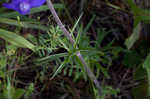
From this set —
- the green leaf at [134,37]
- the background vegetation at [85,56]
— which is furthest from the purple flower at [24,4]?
the green leaf at [134,37]

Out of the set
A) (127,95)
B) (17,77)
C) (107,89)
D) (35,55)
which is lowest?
(127,95)

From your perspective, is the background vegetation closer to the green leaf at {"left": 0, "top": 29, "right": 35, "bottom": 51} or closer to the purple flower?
the green leaf at {"left": 0, "top": 29, "right": 35, "bottom": 51}

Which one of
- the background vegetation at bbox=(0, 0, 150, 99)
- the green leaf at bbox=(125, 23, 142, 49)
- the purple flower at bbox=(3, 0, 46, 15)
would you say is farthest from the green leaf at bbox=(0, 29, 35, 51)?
the green leaf at bbox=(125, 23, 142, 49)

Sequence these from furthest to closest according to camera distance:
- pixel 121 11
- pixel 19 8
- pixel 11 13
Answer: pixel 121 11 → pixel 11 13 → pixel 19 8

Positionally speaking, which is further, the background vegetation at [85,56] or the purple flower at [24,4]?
the background vegetation at [85,56]

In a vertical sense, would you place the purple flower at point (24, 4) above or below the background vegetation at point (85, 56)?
above

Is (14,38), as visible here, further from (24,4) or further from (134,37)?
(134,37)

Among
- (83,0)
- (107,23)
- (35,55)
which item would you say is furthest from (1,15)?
(107,23)

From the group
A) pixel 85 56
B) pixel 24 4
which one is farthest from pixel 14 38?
pixel 85 56

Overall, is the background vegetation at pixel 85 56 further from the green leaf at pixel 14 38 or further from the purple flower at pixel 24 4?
the purple flower at pixel 24 4

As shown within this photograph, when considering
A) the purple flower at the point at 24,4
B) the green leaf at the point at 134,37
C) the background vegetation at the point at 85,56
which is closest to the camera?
the purple flower at the point at 24,4

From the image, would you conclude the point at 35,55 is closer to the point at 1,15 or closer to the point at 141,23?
the point at 1,15
